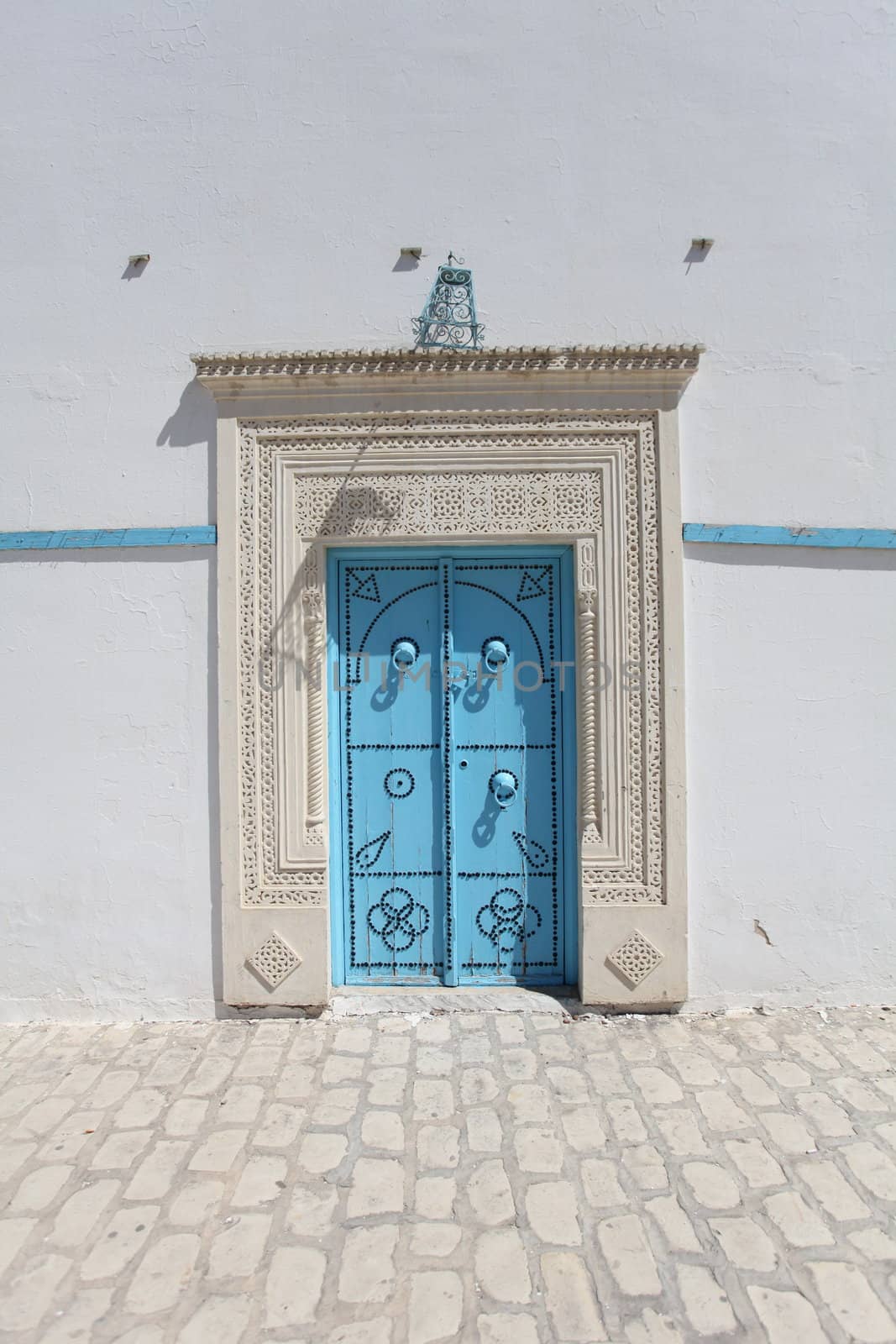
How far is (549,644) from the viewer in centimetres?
309

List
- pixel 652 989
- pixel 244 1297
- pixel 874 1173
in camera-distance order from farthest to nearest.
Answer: pixel 652 989
pixel 874 1173
pixel 244 1297

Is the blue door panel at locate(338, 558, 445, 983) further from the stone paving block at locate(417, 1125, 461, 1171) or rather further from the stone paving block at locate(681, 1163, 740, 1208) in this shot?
the stone paving block at locate(681, 1163, 740, 1208)

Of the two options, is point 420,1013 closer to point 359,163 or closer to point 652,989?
point 652,989

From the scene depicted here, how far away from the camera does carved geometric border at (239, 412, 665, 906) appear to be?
2.96m

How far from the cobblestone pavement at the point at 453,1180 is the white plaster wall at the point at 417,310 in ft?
1.52

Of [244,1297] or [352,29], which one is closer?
[244,1297]

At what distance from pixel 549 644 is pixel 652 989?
1449mm

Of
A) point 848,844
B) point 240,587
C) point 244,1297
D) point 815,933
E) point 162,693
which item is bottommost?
point 244,1297

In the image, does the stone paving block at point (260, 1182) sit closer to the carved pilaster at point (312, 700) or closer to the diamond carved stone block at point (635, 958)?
the carved pilaster at point (312, 700)

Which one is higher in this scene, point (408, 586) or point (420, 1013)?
point (408, 586)

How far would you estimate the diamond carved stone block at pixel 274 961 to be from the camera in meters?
2.94

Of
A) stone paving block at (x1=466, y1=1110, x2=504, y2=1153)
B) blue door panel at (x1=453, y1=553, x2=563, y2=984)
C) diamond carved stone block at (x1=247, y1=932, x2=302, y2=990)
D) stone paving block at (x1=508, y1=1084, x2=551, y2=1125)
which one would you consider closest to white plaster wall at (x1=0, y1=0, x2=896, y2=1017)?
diamond carved stone block at (x1=247, y1=932, x2=302, y2=990)

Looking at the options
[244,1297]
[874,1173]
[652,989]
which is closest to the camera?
[244,1297]

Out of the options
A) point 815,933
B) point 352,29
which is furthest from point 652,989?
point 352,29
